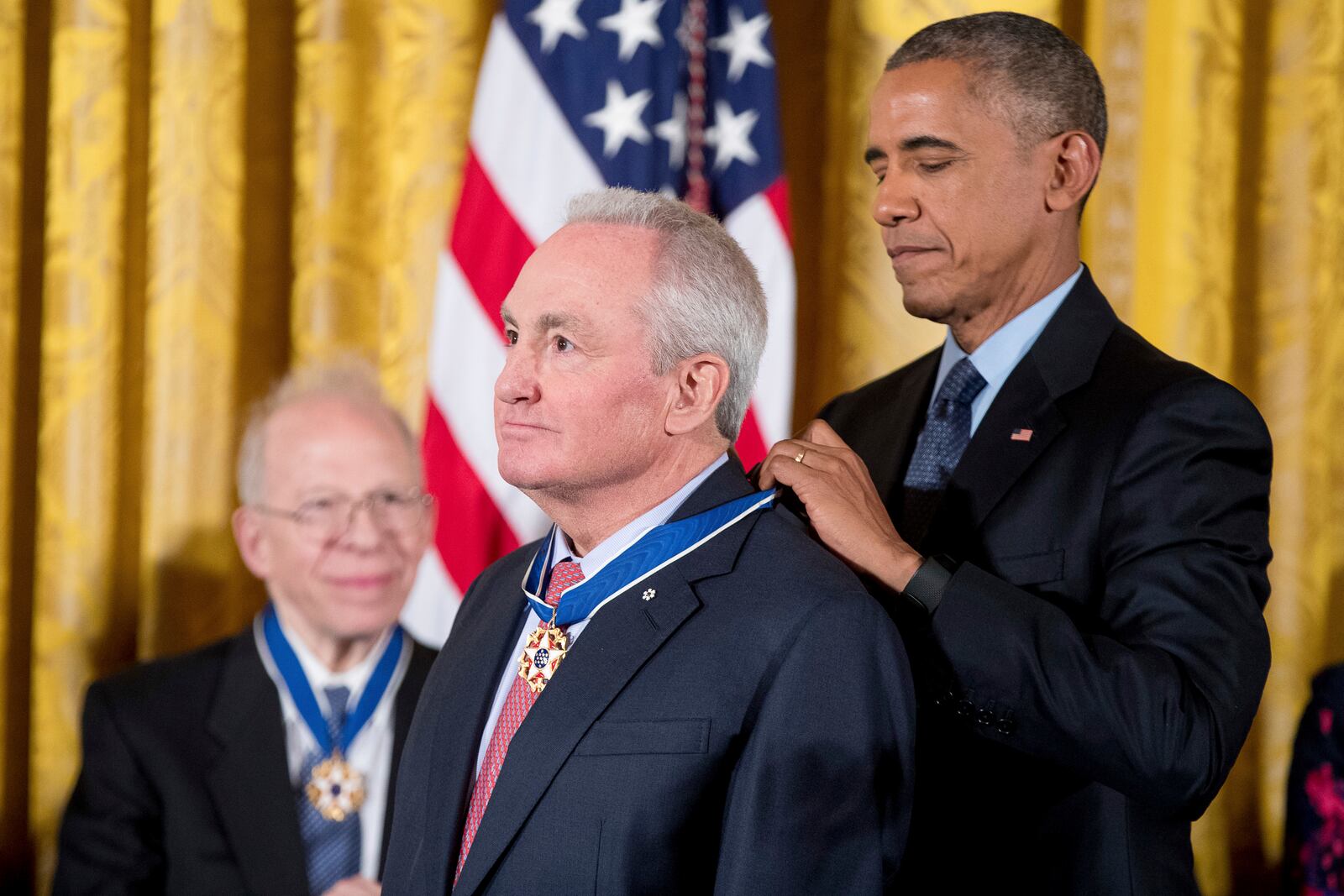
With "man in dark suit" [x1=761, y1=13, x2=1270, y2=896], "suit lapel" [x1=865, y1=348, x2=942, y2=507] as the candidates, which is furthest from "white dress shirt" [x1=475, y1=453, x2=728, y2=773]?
"suit lapel" [x1=865, y1=348, x2=942, y2=507]

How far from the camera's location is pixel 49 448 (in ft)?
10.8

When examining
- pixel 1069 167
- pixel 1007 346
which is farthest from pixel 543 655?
pixel 1069 167

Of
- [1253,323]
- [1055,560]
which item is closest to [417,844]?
[1055,560]

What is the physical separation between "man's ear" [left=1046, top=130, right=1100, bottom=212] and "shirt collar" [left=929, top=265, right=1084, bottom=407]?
0.11 metres

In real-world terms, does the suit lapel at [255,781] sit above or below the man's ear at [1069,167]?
below

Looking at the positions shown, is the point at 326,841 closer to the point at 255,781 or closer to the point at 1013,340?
the point at 255,781

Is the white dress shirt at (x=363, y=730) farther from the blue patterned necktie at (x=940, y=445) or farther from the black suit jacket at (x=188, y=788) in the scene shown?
the blue patterned necktie at (x=940, y=445)

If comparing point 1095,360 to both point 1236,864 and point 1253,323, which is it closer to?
point 1253,323

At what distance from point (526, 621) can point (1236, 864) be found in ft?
8.20

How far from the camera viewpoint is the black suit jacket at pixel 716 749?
133 cm

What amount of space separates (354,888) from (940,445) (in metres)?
1.31

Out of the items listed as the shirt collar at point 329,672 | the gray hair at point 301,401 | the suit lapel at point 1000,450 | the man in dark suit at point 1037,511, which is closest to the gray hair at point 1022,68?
the man in dark suit at point 1037,511

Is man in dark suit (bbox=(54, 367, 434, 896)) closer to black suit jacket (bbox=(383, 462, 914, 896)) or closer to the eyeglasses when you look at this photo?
the eyeglasses

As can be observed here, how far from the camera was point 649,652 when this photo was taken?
4.65 ft
